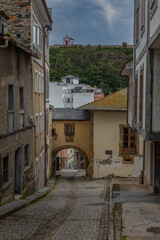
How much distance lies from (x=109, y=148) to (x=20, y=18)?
496 inches

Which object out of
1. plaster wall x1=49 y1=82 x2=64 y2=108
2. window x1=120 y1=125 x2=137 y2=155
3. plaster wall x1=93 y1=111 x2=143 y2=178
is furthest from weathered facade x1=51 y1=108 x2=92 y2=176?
plaster wall x1=49 y1=82 x2=64 y2=108

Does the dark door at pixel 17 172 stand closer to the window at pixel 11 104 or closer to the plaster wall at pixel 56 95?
the window at pixel 11 104

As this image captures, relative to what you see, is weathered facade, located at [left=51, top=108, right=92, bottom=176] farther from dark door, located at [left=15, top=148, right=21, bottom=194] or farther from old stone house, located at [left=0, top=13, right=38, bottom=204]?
dark door, located at [left=15, top=148, right=21, bottom=194]

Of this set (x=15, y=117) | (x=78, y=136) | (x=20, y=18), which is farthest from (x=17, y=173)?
(x=78, y=136)

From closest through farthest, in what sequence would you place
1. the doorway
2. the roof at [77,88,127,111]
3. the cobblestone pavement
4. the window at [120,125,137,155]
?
the cobblestone pavement < the doorway < the roof at [77,88,127,111] < the window at [120,125,137,155]

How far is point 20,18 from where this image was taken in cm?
1580

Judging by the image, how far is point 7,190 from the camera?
12.0 meters

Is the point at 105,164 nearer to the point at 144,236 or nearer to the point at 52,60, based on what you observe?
the point at 144,236

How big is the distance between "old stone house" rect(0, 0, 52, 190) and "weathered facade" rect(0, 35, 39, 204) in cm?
103

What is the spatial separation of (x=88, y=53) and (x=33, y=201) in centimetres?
9543

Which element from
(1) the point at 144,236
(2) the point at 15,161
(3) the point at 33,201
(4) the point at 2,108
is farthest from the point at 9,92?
(1) the point at 144,236

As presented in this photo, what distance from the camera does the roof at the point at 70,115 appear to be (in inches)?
1070

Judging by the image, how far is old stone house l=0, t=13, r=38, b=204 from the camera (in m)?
11.5

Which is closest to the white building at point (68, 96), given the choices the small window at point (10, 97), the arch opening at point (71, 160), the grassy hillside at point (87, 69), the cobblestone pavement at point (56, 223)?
the arch opening at point (71, 160)
